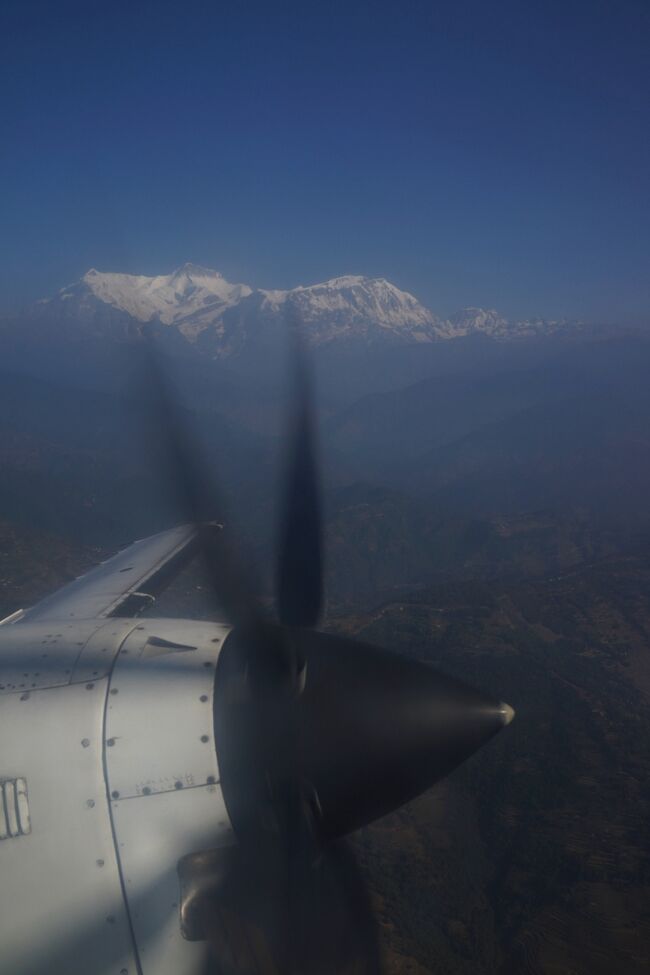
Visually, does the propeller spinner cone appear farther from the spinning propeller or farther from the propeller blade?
the propeller blade

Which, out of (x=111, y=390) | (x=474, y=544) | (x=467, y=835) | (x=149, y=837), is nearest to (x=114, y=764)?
(x=149, y=837)

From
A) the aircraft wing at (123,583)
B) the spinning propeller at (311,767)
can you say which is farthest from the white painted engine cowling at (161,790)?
the aircraft wing at (123,583)

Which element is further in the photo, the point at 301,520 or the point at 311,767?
the point at 301,520

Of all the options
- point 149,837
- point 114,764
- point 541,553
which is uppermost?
point 114,764

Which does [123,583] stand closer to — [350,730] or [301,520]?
[301,520]

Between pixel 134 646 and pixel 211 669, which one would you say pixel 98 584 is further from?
pixel 211 669

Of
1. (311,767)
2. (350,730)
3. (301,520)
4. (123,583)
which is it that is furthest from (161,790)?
(123,583)
